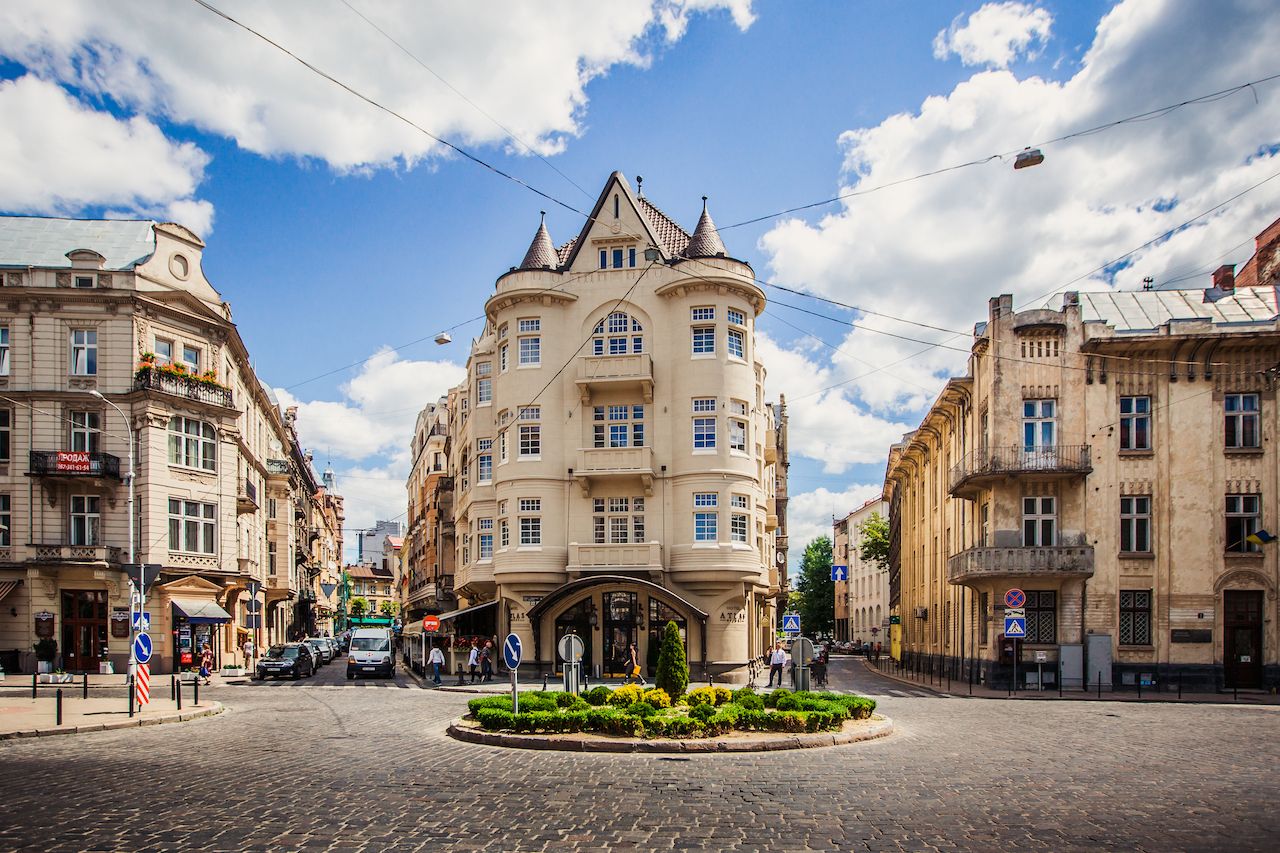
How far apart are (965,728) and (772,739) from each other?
6.14m

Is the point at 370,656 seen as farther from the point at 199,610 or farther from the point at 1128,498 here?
the point at 1128,498

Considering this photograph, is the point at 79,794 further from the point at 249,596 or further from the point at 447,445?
the point at 447,445

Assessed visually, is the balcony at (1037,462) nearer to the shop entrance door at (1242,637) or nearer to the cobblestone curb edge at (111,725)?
the shop entrance door at (1242,637)

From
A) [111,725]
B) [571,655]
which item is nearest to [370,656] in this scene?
[111,725]

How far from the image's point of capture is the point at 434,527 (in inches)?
2734

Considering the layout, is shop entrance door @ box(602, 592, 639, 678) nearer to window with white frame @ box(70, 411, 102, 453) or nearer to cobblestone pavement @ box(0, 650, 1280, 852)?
cobblestone pavement @ box(0, 650, 1280, 852)

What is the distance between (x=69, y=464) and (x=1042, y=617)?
37315 millimetres

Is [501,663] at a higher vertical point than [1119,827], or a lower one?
lower

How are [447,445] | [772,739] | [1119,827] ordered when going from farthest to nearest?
[447,445]
[772,739]
[1119,827]

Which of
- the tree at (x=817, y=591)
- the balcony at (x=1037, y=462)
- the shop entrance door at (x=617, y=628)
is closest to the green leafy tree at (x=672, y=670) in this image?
the shop entrance door at (x=617, y=628)

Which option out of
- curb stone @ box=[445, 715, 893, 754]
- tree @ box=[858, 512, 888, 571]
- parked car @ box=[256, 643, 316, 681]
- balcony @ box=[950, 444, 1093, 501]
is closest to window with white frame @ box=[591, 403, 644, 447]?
balcony @ box=[950, 444, 1093, 501]

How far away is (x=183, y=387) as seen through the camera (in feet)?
138

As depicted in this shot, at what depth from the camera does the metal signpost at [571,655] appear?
76.5ft

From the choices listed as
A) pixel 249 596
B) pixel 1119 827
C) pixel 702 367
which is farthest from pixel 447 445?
pixel 1119 827
